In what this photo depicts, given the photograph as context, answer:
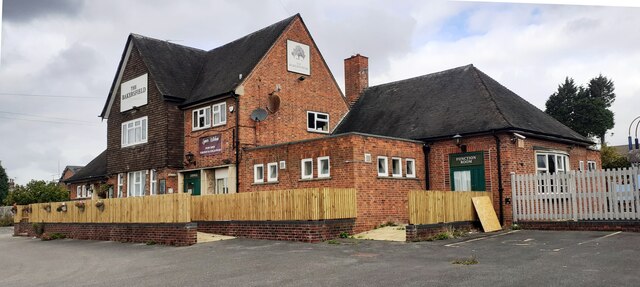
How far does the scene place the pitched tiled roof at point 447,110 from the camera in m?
22.6

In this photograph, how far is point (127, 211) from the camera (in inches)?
819

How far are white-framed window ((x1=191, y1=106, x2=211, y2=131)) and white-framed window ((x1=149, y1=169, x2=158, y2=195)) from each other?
9.47ft

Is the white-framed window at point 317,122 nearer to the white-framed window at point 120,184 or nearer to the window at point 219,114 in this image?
the window at point 219,114

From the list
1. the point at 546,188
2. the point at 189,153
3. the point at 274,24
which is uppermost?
the point at 274,24

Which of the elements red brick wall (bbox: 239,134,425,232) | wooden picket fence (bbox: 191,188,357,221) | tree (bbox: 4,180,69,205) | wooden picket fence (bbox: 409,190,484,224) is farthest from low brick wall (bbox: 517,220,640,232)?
tree (bbox: 4,180,69,205)

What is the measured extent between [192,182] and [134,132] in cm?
497

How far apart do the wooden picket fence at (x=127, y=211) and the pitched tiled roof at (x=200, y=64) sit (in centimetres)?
684

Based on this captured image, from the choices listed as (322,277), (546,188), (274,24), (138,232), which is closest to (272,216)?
(138,232)

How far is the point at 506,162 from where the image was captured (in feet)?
69.3

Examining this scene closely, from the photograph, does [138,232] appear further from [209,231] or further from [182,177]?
[182,177]

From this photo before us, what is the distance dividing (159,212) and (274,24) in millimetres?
13707

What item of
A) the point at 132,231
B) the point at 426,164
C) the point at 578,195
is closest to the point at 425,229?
the point at 578,195

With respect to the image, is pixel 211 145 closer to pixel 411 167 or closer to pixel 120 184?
pixel 120 184

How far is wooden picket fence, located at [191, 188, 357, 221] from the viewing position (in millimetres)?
17344
